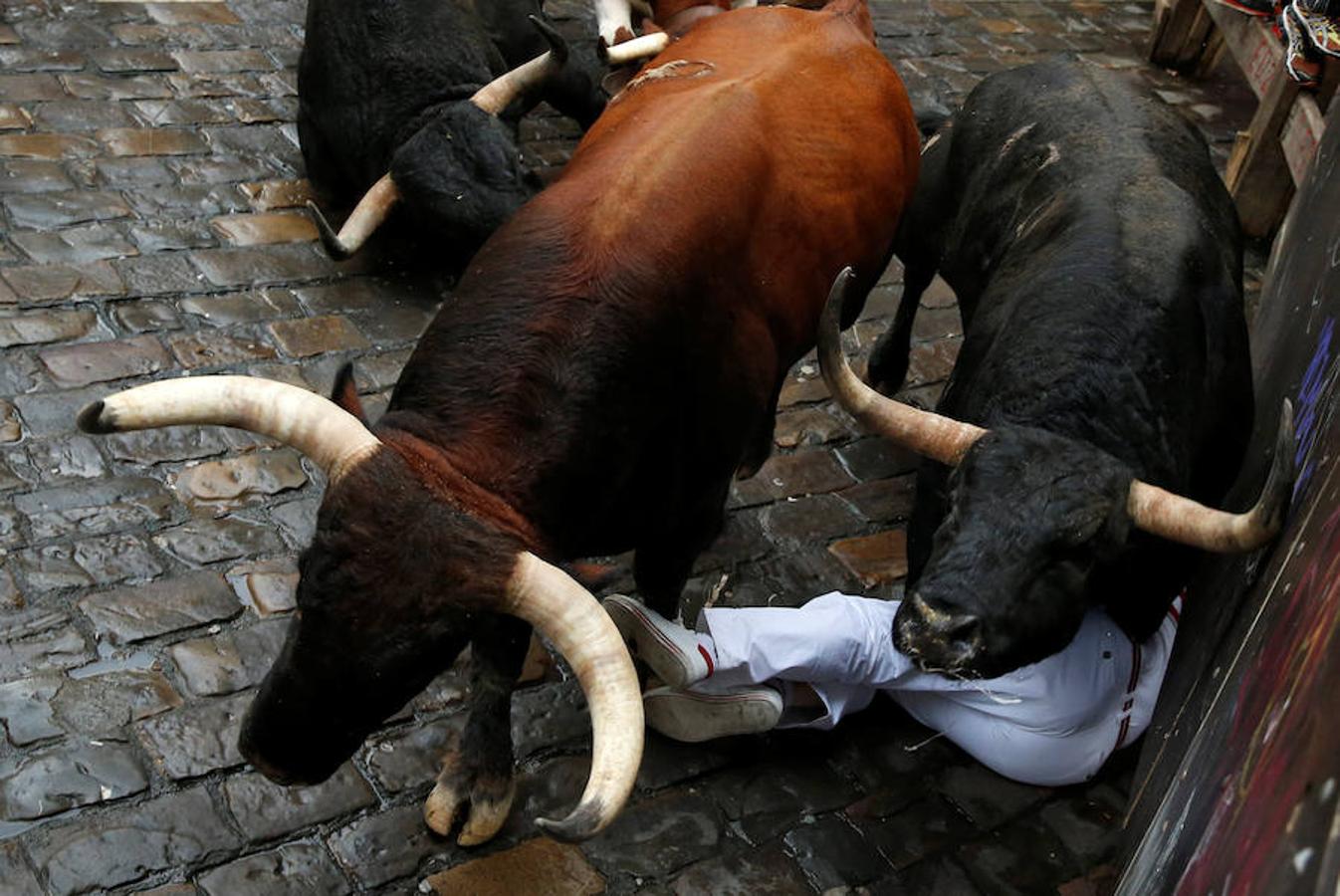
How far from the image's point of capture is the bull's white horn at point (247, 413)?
3176 millimetres

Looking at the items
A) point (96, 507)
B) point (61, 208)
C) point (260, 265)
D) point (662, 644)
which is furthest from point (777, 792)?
point (61, 208)

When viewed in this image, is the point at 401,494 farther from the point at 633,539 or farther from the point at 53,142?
the point at 53,142

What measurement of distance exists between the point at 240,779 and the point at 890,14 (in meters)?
7.36

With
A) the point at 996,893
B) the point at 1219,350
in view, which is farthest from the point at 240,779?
the point at 1219,350

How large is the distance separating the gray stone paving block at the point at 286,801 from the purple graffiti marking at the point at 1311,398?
2792mm

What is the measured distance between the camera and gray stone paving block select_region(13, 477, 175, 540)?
15.8 feet

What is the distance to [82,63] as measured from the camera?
24.2 feet

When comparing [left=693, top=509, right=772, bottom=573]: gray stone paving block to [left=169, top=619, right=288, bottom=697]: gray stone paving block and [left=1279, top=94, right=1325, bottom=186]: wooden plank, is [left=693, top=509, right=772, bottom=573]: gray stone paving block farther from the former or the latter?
[left=1279, top=94, right=1325, bottom=186]: wooden plank

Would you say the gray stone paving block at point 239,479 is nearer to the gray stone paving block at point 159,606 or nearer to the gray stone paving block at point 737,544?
the gray stone paving block at point 159,606

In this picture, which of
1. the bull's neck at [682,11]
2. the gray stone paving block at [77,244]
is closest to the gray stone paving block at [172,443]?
the gray stone paving block at [77,244]

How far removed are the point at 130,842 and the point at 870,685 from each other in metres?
2.33

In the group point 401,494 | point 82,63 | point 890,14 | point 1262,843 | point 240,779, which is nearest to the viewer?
point 1262,843

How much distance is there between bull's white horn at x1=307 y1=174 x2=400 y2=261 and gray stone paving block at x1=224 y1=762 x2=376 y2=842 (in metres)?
2.17

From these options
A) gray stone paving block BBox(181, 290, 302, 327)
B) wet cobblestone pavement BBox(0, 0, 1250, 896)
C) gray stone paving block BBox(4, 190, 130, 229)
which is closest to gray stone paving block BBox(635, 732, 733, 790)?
wet cobblestone pavement BBox(0, 0, 1250, 896)
